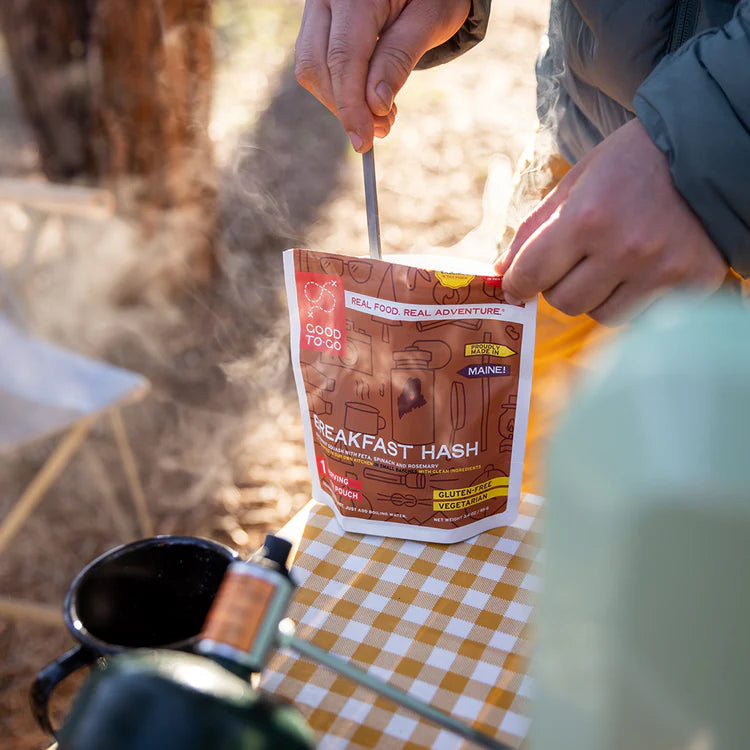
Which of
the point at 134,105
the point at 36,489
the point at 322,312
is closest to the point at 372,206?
the point at 322,312

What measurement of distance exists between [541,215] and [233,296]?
2.35m

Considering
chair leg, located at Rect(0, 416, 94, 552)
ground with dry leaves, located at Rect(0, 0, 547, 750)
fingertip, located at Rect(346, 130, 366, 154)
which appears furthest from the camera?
ground with dry leaves, located at Rect(0, 0, 547, 750)

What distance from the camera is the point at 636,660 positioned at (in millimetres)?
327

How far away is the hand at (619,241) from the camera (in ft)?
2.32

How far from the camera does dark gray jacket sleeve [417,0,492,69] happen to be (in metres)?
1.13

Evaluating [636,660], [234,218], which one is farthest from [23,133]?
[636,660]

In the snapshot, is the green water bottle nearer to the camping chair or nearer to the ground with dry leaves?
the camping chair

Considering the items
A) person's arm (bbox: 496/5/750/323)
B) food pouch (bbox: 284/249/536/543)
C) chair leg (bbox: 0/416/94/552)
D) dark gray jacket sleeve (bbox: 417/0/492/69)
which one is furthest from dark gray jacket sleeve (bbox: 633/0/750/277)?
chair leg (bbox: 0/416/94/552)

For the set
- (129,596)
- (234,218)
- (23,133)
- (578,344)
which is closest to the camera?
(129,596)

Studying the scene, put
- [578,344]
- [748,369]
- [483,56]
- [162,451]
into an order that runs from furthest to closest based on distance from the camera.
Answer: [483,56] < [162,451] < [578,344] < [748,369]

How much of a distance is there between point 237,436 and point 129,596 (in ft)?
6.15

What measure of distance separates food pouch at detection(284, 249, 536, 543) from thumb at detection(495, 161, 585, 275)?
0.03 metres

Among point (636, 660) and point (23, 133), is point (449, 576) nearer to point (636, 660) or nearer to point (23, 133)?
point (636, 660)

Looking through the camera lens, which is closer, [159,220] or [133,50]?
[133,50]
